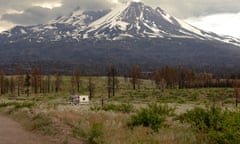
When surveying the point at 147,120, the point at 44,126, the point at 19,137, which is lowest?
the point at 19,137

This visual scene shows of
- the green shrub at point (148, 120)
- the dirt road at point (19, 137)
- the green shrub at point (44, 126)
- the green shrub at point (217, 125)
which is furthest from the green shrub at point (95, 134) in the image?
the green shrub at point (148, 120)

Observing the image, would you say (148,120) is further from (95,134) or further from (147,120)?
(95,134)

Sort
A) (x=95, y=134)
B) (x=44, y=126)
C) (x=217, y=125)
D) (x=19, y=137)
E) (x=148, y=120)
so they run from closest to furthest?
1. (x=95, y=134)
2. (x=217, y=125)
3. (x=19, y=137)
4. (x=148, y=120)
5. (x=44, y=126)

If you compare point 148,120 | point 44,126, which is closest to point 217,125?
point 148,120

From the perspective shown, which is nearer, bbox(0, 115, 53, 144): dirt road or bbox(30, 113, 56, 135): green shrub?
bbox(0, 115, 53, 144): dirt road

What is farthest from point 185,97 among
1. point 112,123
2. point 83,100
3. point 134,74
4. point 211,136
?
point 211,136

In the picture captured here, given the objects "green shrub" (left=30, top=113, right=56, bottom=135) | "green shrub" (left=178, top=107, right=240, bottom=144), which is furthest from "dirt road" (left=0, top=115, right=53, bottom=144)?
"green shrub" (left=178, top=107, right=240, bottom=144)

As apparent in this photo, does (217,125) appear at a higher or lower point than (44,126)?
higher

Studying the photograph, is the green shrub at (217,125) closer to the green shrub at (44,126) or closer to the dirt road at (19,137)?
the dirt road at (19,137)

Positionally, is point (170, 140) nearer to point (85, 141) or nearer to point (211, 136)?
point (211, 136)

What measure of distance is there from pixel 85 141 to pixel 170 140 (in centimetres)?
311

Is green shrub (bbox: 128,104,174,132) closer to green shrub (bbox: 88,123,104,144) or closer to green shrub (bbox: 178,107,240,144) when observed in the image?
green shrub (bbox: 178,107,240,144)

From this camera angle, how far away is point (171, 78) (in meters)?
136

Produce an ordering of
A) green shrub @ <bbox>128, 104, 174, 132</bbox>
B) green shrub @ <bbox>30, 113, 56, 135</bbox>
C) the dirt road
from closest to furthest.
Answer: the dirt road < green shrub @ <bbox>30, 113, 56, 135</bbox> < green shrub @ <bbox>128, 104, 174, 132</bbox>
